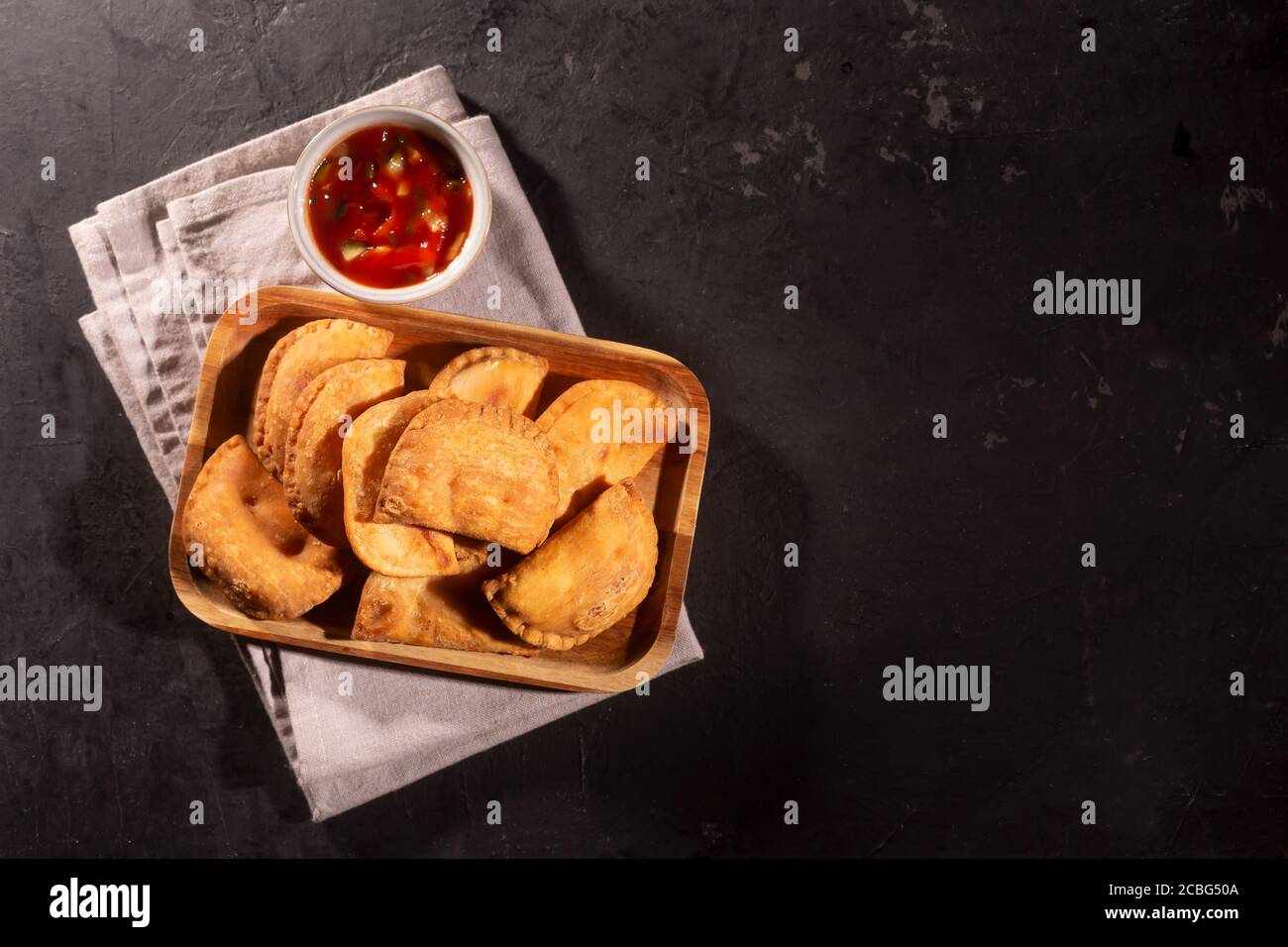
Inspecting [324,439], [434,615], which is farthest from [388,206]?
[434,615]

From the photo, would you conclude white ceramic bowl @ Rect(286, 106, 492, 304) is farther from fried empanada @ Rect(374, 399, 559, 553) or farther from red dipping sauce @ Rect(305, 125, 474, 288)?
fried empanada @ Rect(374, 399, 559, 553)

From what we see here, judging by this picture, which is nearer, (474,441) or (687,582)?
(474,441)

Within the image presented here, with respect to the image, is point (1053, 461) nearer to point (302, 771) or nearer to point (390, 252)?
Result: point (390, 252)

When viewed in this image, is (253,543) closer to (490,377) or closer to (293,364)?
(293,364)

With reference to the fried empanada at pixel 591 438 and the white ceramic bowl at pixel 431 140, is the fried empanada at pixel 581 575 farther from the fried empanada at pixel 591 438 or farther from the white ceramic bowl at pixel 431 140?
the white ceramic bowl at pixel 431 140

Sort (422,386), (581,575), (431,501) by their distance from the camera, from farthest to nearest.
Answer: (422,386) < (581,575) < (431,501)
